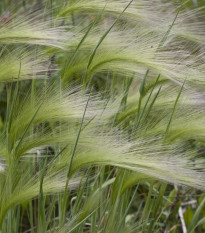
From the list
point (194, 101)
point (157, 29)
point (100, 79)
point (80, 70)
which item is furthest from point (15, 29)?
point (100, 79)

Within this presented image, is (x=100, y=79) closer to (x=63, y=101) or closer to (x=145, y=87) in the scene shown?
(x=145, y=87)

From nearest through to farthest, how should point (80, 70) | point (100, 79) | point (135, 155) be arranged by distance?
point (135, 155), point (80, 70), point (100, 79)

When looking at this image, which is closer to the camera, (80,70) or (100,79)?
(80,70)

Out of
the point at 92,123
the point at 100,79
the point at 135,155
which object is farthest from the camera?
the point at 100,79

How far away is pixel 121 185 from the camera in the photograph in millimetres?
1096

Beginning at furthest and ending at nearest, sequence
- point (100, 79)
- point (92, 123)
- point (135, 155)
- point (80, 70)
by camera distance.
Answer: point (100, 79) → point (80, 70) → point (92, 123) → point (135, 155)

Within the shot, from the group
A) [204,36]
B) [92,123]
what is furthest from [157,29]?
[92,123]

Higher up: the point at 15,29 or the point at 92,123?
the point at 15,29

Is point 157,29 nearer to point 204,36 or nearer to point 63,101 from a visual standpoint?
point 204,36

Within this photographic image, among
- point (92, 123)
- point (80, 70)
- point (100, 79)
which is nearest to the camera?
point (92, 123)

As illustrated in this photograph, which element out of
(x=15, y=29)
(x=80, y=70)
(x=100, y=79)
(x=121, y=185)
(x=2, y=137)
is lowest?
(x=100, y=79)

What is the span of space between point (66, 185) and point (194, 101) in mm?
393

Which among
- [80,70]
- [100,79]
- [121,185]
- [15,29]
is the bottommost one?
[100,79]

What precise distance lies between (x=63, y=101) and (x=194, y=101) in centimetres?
33
